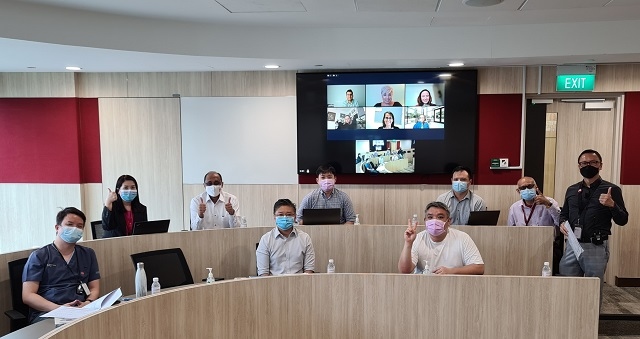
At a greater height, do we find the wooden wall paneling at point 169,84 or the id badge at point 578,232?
the wooden wall paneling at point 169,84

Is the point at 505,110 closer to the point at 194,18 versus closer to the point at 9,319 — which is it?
the point at 194,18

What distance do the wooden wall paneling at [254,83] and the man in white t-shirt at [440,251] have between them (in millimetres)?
3013

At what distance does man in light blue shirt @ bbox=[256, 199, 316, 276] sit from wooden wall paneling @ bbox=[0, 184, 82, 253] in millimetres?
3596

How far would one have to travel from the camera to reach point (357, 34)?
488cm

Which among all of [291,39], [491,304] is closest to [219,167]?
[291,39]

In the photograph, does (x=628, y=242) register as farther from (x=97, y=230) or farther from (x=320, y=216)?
(x=97, y=230)

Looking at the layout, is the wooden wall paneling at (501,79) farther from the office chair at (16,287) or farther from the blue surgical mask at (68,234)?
the office chair at (16,287)

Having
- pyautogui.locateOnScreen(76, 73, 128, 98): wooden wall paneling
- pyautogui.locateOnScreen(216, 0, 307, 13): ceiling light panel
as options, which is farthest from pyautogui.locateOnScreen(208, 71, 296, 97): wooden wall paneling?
pyautogui.locateOnScreen(216, 0, 307, 13): ceiling light panel

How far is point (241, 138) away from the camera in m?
5.93

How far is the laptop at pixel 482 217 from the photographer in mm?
4242

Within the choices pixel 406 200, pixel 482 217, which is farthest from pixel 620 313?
pixel 406 200

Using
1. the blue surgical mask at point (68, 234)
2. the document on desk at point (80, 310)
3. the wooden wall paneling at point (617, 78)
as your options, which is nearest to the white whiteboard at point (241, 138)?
the blue surgical mask at point (68, 234)

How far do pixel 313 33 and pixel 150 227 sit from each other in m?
2.59

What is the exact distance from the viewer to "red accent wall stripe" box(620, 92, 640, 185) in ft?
17.7
